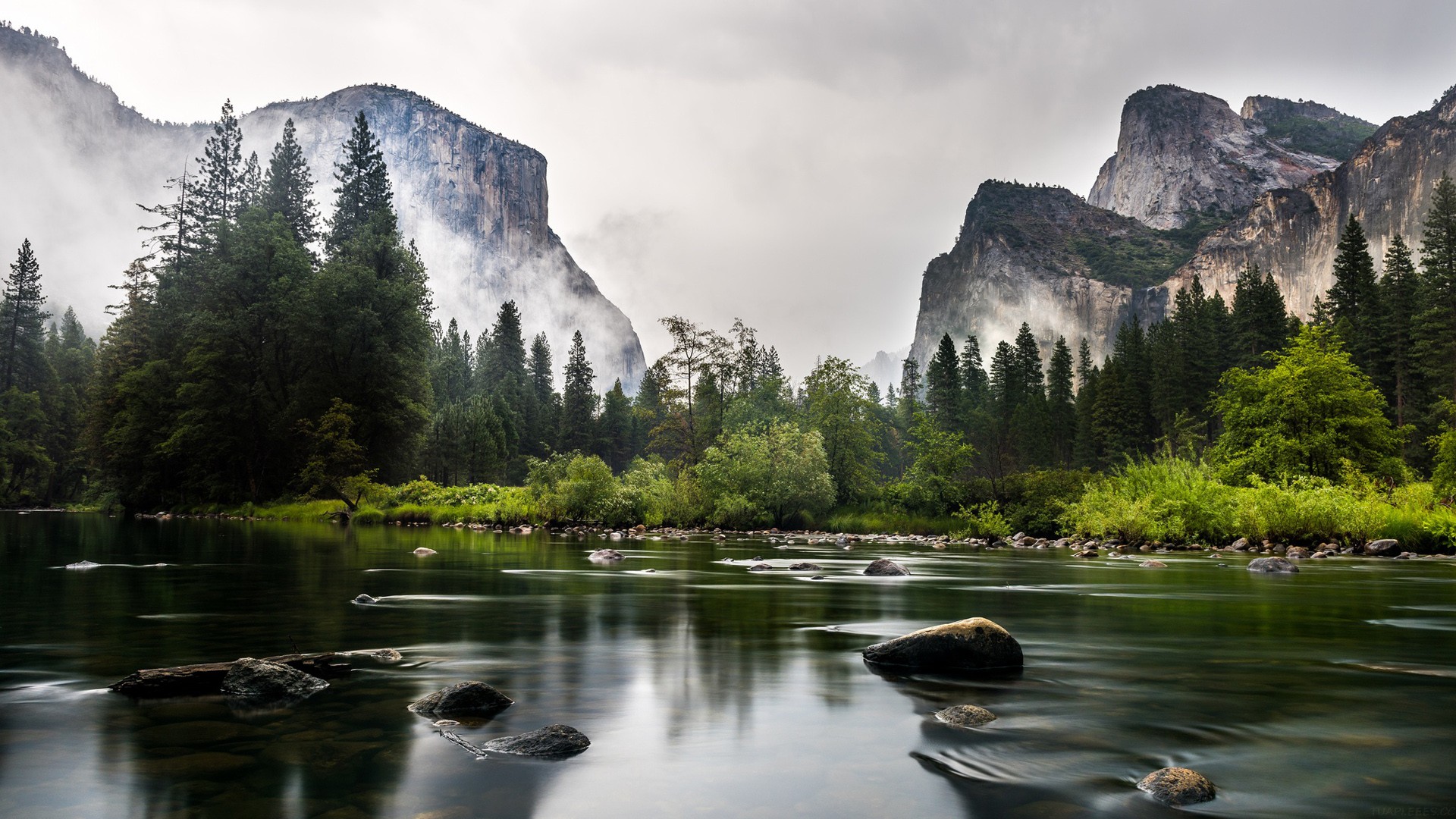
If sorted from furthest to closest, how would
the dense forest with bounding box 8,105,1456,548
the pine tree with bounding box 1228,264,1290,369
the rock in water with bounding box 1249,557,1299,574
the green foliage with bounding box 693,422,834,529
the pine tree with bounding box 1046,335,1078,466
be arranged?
1. the pine tree with bounding box 1046,335,1078,466
2. the pine tree with bounding box 1228,264,1290,369
3. the green foliage with bounding box 693,422,834,529
4. the dense forest with bounding box 8,105,1456,548
5. the rock in water with bounding box 1249,557,1299,574

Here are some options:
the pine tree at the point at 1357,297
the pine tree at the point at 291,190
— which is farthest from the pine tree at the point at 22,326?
the pine tree at the point at 1357,297

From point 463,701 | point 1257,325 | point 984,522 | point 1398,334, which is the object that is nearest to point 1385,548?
point 984,522

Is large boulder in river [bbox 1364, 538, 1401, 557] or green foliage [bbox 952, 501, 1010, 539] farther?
green foliage [bbox 952, 501, 1010, 539]

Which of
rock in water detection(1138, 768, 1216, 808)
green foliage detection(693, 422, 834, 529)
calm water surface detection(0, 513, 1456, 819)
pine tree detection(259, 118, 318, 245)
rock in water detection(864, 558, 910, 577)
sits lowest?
rock in water detection(864, 558, 910, 577)

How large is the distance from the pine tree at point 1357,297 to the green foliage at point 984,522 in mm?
46214

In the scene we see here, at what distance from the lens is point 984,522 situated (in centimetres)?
3806

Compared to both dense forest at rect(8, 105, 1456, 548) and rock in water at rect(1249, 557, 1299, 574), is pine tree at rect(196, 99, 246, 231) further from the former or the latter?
rock in water at rect(1249, 557, 1299, 574)

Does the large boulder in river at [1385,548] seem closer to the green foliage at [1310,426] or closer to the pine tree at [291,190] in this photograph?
the green foliage at [1310,426]

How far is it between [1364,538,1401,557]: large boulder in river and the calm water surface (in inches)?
484

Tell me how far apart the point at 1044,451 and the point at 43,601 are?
102 meters

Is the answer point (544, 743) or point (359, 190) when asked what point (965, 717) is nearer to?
point (544, 743)

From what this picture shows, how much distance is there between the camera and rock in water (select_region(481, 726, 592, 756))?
14.9 ft

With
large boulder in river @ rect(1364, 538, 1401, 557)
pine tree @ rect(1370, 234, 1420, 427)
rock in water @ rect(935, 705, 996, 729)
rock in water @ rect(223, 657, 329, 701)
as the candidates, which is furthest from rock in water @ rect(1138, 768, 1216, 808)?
pine tree @ rect(1370, 234, 1420, 427)

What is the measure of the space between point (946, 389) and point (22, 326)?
113 meters
